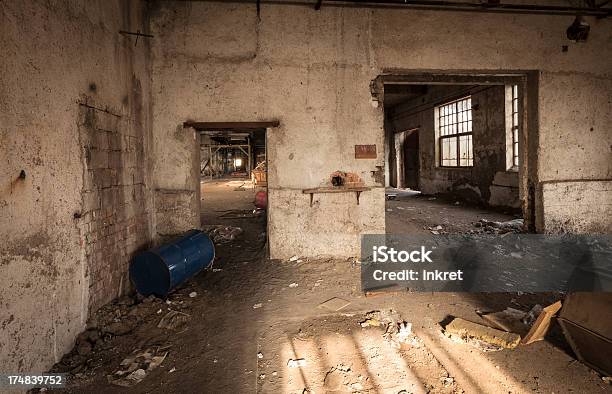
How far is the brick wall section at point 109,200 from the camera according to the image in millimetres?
3207

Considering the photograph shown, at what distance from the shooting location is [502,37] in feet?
17.2

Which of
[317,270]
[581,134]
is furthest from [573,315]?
[581,134]

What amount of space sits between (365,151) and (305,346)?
Result: 3.13m

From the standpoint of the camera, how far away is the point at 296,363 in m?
2.64

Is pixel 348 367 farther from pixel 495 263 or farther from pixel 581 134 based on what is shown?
pixel 581 134

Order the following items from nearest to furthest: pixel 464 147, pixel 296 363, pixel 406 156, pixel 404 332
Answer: pixel 296 363
pixel 404 332
pixel 464 147
pixel 406 156

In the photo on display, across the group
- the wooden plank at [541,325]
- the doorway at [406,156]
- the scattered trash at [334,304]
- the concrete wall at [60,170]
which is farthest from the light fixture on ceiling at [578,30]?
the doorway at [406,156]

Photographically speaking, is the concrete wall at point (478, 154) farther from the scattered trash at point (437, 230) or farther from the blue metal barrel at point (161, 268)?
the blue metal barrel at point (161, 268)

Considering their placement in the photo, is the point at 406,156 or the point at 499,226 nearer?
the point at 499,226

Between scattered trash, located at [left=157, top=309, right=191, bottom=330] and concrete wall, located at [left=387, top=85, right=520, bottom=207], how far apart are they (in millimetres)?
7965

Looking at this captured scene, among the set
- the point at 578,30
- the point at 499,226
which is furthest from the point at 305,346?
the point at 578,30

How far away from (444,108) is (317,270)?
9.05 m

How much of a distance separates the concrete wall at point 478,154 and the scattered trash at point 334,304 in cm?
644

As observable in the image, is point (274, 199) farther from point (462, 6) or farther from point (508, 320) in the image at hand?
point (462, 6)
